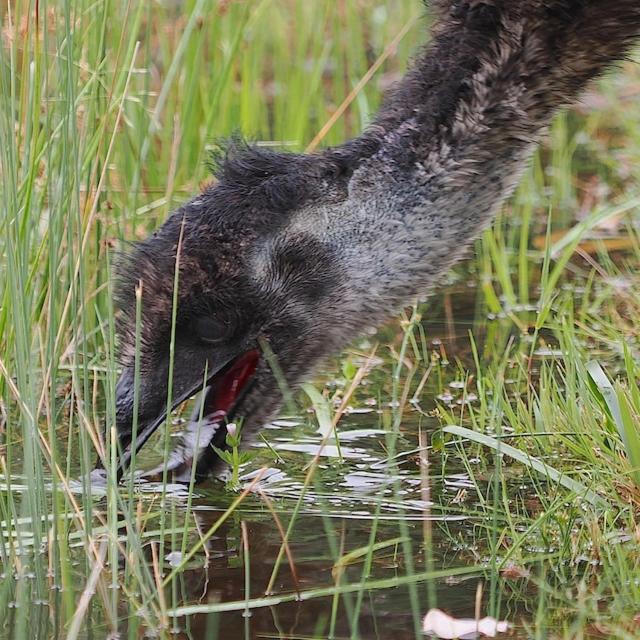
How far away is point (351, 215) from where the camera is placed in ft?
15.5

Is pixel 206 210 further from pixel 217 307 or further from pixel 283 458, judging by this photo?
pixel 283 458

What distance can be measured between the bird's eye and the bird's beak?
0.21 ft

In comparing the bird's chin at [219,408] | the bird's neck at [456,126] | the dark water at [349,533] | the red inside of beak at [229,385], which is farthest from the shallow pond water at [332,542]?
the bird's neck at [456,126]

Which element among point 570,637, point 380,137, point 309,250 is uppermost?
point 380,137

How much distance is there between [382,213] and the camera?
4.72 m

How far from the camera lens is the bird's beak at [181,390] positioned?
4492 mm

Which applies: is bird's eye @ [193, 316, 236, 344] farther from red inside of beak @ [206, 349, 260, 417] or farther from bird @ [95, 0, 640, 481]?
red inside of beak @ [206, 349, 260, 417]

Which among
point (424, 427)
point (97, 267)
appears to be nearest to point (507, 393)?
point (424, 427)

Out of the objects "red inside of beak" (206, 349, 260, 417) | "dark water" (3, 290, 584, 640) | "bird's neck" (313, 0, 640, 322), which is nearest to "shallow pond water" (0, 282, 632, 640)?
"dark water" (3, 290, 584, 640)

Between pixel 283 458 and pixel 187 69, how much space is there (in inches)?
89.0

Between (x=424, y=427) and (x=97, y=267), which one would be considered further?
(x=97, y=267)

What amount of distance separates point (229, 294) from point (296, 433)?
41.5 inches

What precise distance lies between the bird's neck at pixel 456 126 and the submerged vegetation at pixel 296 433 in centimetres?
54

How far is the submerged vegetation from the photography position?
3854 millimetres
